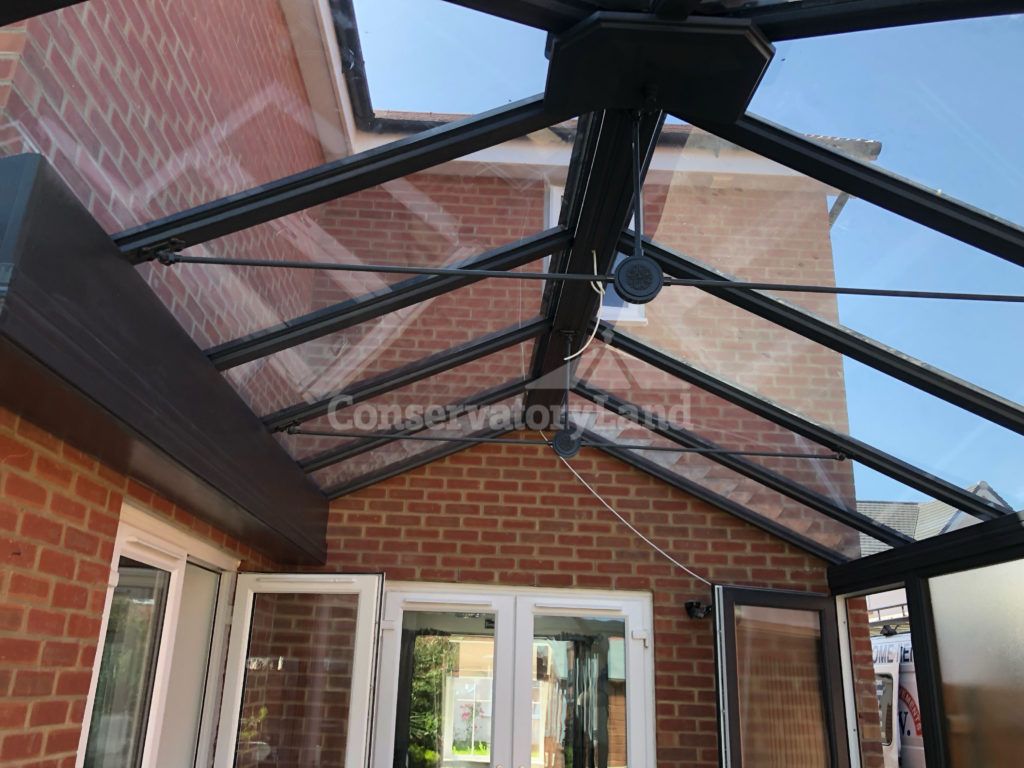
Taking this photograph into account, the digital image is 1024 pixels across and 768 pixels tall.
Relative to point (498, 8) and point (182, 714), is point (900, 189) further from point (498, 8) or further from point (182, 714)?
point (182, 714)

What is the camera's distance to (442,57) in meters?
2.29

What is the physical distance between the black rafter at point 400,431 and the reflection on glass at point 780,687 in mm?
1760

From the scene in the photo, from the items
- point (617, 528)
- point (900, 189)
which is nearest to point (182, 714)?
point (617, 528)

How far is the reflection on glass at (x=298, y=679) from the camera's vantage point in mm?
4656

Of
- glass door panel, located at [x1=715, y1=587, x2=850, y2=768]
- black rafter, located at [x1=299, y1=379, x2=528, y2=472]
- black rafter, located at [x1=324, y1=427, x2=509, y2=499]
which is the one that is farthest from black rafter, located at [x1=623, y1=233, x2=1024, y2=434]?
black rafter, located at [x1=324, y1=427, x2=509, y2=499]

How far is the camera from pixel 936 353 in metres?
3.04

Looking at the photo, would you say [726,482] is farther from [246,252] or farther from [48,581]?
[48,581]

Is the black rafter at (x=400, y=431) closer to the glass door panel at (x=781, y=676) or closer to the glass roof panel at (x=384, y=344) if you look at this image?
the glass roof panel at (x=384, y=344)

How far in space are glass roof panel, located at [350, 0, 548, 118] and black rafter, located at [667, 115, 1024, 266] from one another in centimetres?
Result: 54

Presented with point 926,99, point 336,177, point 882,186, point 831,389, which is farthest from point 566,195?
point 831,389

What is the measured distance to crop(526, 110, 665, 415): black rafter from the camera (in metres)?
2.42

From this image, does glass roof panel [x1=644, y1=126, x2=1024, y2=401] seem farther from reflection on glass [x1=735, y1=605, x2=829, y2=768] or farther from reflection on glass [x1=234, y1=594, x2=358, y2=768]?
reflection on glass [x1=234, y1=594, x2=358, y2=768]

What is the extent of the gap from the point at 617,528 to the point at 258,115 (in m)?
3.45

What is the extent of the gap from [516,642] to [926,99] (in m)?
3.72
